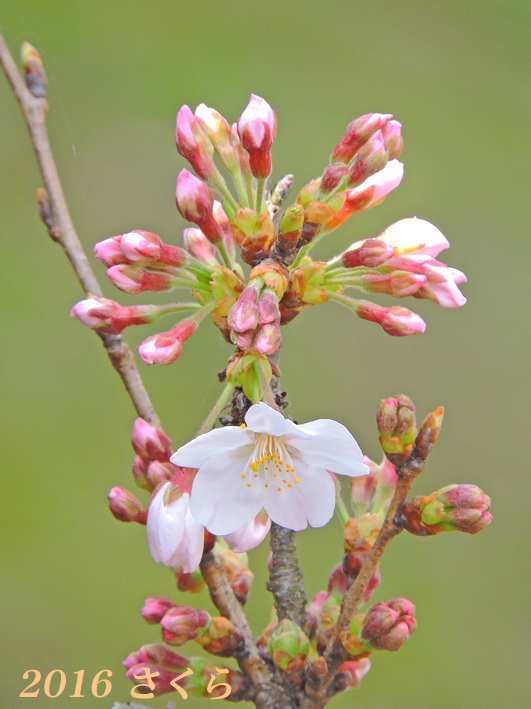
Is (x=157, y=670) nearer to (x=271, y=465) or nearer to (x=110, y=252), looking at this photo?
(x=271, y=465)

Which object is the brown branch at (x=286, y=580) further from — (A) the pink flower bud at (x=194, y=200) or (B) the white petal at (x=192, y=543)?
(A) the pink flower bud at (x=194, y=200)

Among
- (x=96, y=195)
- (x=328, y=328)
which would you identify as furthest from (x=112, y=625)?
(x=96, y=195)

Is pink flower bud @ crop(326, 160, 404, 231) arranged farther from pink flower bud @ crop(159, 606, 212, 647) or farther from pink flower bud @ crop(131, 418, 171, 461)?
pink flower bud @ crop(159, 606, 212, 647)

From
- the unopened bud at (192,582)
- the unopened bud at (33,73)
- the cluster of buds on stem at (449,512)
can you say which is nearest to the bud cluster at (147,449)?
the unopened bud at (192,582)

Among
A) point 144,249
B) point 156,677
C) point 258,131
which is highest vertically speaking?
point 258,131

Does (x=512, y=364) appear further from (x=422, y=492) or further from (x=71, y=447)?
(x=71, y=447)

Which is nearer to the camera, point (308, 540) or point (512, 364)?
point (308, 540)

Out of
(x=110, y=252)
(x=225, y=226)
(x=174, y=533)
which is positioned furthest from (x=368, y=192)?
(x=174, y=533)
